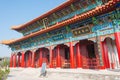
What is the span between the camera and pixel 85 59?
34.1 feet

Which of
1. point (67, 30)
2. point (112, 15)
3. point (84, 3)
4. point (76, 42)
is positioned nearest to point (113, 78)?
point (112, 15)

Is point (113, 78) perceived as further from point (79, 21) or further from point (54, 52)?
point (54, 52)

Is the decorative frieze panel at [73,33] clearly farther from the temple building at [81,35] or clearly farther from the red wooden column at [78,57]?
the red wooden column at [78,57]

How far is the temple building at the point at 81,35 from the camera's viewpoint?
7.91m

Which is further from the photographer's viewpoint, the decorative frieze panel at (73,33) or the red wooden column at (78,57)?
the red wooden column at (78,57)

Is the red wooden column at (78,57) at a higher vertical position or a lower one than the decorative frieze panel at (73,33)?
lower

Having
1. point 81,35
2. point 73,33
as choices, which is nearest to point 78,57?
point 81,35

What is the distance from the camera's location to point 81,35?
9555 millimetres

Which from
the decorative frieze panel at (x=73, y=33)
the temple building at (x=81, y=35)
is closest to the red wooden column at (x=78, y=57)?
the temple building at (x=81, y=35)

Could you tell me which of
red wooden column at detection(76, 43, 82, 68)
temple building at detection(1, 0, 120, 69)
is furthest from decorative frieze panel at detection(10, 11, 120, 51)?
red wooden column at detection(76, 43, 82, 68)

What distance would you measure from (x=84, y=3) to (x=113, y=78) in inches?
287

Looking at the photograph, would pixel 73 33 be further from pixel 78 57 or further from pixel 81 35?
pixel 78 57

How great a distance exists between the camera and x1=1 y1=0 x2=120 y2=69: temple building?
311 inches

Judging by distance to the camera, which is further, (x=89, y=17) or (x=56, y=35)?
(x=56, y=35)
